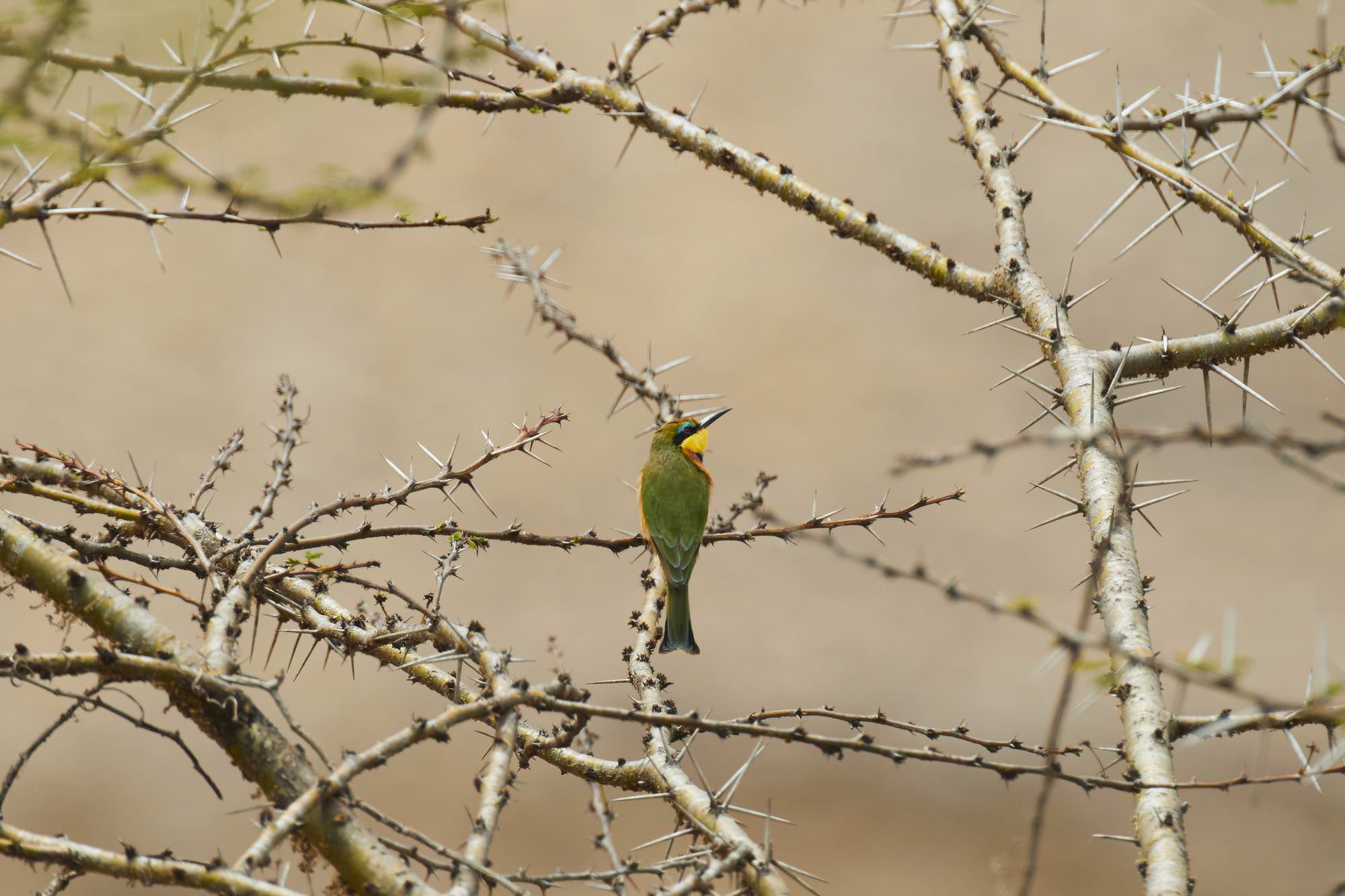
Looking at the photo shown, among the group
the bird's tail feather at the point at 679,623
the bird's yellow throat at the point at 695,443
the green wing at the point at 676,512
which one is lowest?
the bird's tail feather at the point at 679,623

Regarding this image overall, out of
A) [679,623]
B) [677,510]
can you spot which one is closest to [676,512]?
[677,510]

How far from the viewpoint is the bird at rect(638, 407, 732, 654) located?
171cm

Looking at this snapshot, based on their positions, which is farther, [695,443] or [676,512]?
[695,443]

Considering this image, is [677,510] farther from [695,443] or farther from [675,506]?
[695,443]

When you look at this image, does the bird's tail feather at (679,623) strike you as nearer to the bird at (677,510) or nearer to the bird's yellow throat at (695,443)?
the bird at (677,510)

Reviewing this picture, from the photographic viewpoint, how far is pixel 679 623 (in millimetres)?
1726

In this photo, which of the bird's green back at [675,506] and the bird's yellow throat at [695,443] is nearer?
the bird's green back at [675,506]

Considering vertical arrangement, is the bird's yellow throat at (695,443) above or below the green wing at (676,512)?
above

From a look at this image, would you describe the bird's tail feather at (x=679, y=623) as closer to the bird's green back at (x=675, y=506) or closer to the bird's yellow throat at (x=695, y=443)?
the bird's green back at (x=675, y=506)

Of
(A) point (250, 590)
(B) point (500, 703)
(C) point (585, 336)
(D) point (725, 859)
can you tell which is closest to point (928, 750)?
(D) point (725, 859)

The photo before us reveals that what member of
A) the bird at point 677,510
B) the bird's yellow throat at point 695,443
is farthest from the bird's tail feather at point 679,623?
the bird's yellow throat at point 695,443

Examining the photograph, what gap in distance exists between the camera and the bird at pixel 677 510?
1.71m

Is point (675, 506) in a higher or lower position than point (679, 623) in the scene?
higher

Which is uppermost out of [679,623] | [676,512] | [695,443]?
[695,443]
